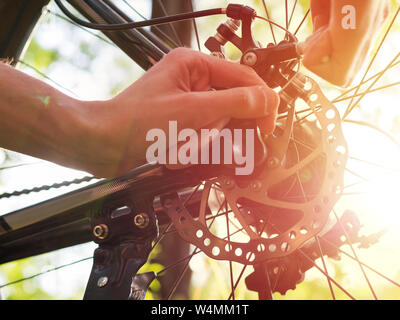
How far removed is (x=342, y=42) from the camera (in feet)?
1.89

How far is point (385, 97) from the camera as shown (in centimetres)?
175

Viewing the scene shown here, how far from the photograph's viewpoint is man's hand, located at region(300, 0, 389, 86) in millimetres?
570

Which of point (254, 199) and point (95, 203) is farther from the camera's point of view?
point (95, 203)

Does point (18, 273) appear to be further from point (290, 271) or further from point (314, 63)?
point (314, 63)

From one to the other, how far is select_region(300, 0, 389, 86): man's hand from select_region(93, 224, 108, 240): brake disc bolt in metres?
0.42

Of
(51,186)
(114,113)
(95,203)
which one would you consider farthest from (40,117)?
(51,186)

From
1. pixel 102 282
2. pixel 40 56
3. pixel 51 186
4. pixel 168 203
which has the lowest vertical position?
pixel 102 282

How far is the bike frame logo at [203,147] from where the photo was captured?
1.83 ft

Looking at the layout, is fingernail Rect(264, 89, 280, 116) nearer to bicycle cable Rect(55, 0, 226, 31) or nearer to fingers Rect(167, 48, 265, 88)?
fingers Rect(167, 48, 265, 88)

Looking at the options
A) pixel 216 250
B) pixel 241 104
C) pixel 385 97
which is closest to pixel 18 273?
pixel 385 97

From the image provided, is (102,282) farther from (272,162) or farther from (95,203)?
(272,162)

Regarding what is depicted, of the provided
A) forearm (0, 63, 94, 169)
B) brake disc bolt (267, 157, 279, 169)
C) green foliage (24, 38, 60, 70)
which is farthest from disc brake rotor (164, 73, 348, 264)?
green foliage (24, 38, 60, 70)

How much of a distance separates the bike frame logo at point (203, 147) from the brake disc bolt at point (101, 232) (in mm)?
205

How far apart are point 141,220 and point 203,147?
0.65ft
